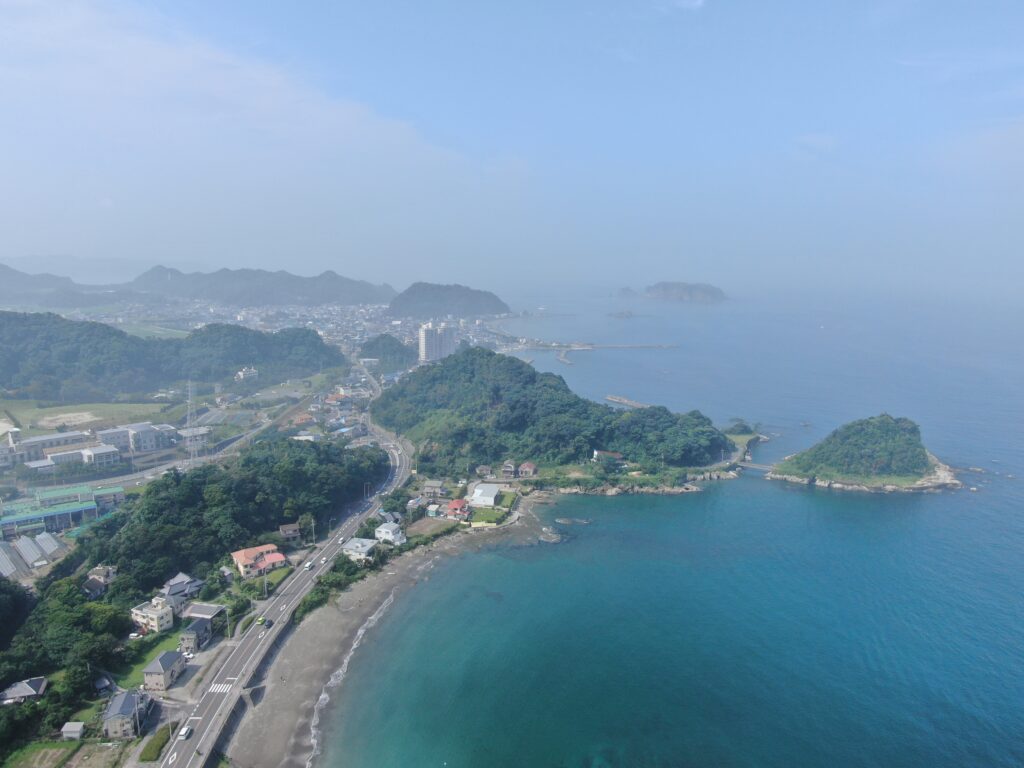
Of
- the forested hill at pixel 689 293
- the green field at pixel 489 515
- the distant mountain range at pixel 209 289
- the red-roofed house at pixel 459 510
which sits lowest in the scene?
the green field at pixel 489 515

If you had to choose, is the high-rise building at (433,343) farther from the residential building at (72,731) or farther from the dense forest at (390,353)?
the residential building at (72,731)

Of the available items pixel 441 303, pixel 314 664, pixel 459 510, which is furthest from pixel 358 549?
pixel 441 303

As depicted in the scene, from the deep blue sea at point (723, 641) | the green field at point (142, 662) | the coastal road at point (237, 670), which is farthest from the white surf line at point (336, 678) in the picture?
the green field at point (142, 662)

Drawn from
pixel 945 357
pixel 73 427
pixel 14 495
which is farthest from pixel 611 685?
pixel 945 357

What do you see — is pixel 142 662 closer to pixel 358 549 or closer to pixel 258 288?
pixel 358 549

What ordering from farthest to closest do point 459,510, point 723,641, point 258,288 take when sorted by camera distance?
point 258,288
point 459,510
point 723,641

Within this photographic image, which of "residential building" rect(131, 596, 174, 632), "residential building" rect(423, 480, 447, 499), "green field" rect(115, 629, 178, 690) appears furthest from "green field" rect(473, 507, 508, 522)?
"green field" rect(115, 629, 178, 690)

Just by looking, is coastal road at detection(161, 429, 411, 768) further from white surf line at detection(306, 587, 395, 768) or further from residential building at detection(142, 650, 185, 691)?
white surf line at detection(306, 587, 395, 768)
